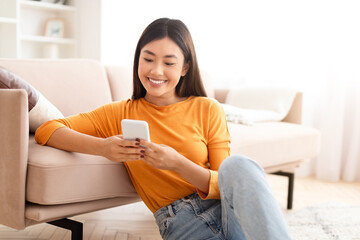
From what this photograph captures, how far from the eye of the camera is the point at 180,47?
4.61 feet

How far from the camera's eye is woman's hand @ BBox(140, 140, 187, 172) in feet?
3.98

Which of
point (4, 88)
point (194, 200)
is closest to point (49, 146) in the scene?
point (4, 88)

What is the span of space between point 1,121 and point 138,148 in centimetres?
49

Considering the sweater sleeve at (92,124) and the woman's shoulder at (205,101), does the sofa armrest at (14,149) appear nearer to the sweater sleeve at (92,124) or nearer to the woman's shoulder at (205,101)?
the sweater sleeve at (92,124)

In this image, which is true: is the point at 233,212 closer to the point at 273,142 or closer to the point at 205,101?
the point at 205,101

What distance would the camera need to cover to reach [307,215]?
243 centimetres

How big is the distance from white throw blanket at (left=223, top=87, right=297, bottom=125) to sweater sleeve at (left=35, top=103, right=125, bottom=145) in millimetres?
1172

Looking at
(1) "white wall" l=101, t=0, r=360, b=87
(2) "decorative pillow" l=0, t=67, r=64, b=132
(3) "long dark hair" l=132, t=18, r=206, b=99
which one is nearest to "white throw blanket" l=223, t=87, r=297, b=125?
(1) "white wall" l=101, t=0, r=360, b=87

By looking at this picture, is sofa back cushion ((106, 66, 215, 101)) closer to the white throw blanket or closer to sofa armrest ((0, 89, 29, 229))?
the white throw blanket

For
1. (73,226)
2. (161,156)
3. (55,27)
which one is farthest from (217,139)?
(55,27)

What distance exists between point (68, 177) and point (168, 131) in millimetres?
352

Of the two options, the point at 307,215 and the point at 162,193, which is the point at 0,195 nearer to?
the point at 162,193

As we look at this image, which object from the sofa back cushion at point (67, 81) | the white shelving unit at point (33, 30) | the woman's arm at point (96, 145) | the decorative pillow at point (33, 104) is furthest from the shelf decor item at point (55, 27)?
the woman's arm at point (96, 145)

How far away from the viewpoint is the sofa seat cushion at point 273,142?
7.16ft
